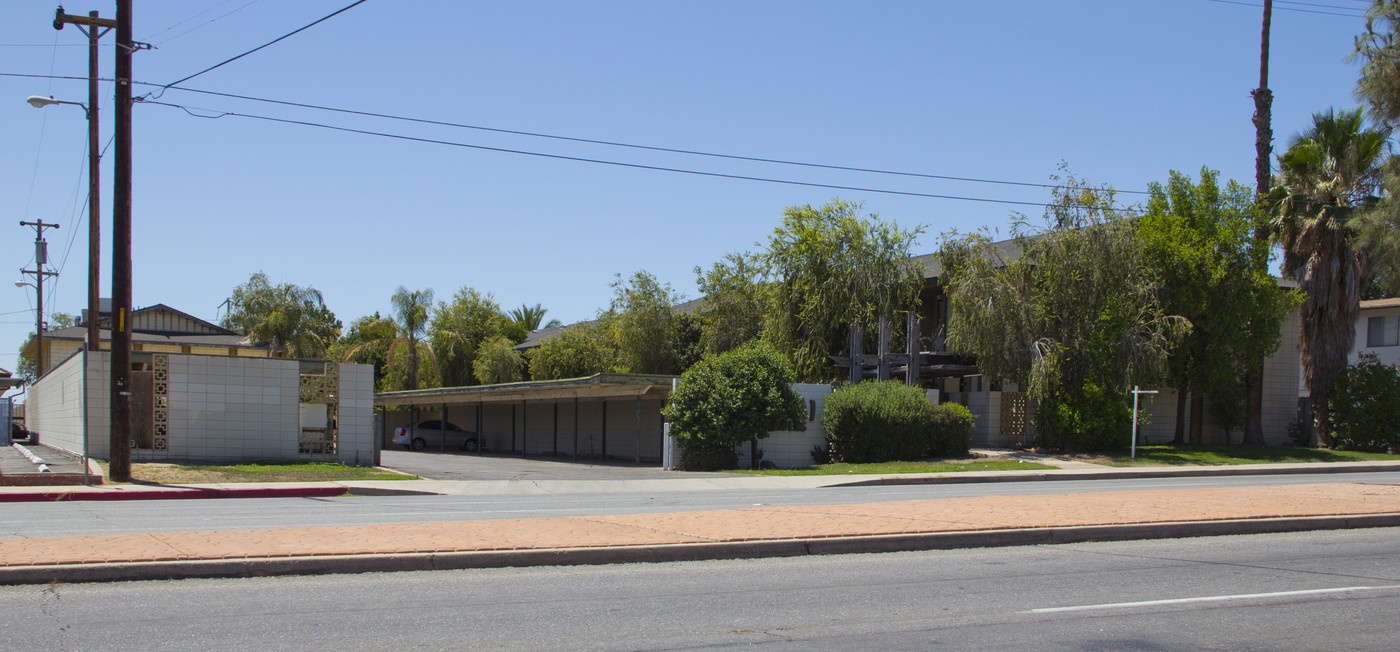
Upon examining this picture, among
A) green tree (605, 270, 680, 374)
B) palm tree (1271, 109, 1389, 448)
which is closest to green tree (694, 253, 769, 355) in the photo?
green tree (605, 270, 680, 374)

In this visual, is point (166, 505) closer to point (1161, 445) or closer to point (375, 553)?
point (375, 553)

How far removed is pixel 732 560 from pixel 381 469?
15844 mm

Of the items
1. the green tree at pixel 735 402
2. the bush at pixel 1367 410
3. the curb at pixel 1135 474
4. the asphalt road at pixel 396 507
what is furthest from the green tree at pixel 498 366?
the bush at pixel 1367 410

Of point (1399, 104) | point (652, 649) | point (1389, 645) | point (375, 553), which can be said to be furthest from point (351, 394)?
point (1399, 104)

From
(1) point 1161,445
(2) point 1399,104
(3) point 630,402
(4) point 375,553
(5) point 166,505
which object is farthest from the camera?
(3) point 630,402

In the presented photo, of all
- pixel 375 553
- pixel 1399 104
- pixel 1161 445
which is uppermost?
pixel 1399 104

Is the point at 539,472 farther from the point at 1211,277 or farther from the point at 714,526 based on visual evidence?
the point at 1211,277

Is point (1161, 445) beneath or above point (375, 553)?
beneath

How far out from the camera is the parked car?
4375 cm

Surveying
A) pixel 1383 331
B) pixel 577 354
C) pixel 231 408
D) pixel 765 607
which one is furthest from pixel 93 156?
pixel 1383 331

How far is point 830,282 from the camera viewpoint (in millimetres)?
A: 32281

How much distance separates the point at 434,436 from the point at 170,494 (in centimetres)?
2718

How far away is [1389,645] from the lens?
21.2ft

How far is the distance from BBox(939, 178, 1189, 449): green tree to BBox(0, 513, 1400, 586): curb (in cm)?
1467
